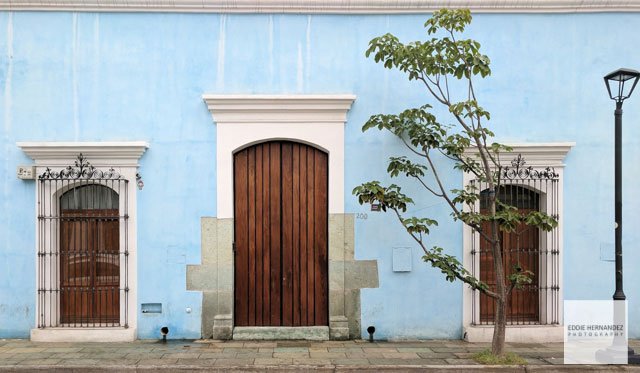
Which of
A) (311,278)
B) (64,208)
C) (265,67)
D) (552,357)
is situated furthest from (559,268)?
(64,208)

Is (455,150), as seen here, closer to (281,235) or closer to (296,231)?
(296,231)

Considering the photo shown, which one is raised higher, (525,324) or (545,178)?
(545,178)

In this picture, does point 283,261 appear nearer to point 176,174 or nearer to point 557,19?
point 176,174

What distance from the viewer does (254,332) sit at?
27.3ft

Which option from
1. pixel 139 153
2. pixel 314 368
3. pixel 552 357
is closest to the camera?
pixel 314 368

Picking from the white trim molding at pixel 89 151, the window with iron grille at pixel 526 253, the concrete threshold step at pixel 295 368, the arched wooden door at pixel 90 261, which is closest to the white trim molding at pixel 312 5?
the white trim molding at pixel 89 151

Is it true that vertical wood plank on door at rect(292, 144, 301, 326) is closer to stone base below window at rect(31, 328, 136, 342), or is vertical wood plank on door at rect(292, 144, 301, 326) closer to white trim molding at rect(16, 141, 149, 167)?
white trim molding at rect(16, 141, 149, 167)

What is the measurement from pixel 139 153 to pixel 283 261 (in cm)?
259

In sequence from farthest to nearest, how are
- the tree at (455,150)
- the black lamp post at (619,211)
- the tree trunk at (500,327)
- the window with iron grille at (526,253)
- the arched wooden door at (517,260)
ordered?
1. the arched wooden door at (517,260)
2. the window with iron grille at (526,253)
3. the black lamp post at (619,211)
4. the tree trunk at (500,327)
5. the tree at (455,150)

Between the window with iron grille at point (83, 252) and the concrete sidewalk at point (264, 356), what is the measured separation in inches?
21.7

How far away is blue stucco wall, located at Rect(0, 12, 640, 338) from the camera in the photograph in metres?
8.33

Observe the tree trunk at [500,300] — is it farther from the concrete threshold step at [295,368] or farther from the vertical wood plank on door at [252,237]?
the vertical wood plank on door at [252,237]

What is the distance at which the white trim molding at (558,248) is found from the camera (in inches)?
327

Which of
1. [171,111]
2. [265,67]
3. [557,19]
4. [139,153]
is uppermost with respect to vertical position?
[557,19]
